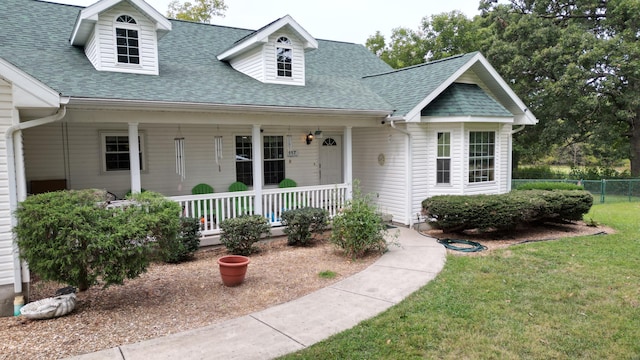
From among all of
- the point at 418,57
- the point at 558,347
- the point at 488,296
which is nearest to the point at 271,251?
the point at 488,296

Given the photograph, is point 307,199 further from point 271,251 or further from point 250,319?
point 250,319

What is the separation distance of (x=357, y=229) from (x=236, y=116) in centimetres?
366

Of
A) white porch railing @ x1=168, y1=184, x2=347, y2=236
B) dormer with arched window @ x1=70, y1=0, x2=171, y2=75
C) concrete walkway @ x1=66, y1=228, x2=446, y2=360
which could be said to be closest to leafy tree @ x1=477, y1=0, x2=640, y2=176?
white porch railing @ x1=168, y1=184, x2=347, y2=236

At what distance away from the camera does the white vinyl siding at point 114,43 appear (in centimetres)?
884

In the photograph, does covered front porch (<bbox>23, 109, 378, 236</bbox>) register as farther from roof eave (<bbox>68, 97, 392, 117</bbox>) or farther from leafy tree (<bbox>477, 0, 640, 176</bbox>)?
leafy tree (<bbox>477, 0, 640, 176</bbox>)

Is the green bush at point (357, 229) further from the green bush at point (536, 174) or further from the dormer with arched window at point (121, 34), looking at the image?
the green bush at point (536, 174)

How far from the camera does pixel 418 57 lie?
99.6 ft

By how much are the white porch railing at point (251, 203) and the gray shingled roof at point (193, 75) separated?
2040 millimetres

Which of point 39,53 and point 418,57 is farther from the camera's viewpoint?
point 418,57

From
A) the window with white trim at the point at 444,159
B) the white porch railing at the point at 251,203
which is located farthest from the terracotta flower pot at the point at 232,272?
the window with white trim at the point at 444,159

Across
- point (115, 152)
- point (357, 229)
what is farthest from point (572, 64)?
point (115, 152)

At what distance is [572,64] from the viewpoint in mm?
19609

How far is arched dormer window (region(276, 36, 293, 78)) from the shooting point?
10867 millimetres

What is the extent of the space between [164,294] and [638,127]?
2494 cm
